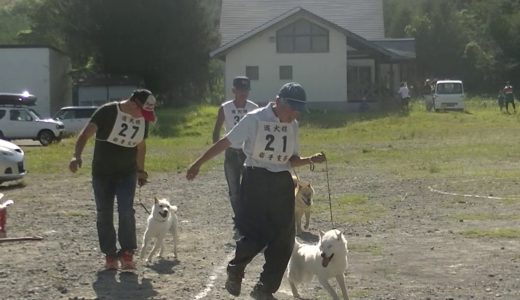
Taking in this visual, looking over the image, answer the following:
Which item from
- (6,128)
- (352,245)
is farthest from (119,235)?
(6,128)

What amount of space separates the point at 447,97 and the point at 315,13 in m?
13.4

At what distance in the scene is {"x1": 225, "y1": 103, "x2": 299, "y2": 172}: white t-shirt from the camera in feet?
22.8

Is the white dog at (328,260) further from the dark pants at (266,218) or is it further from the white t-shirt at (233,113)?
the white t-shirt at (233,113)

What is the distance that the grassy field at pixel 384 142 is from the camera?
21980 mm

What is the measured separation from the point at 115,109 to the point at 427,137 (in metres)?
23.7

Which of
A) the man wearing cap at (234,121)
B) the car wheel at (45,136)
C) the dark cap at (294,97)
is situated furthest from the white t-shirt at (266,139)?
the car wheel at (45,136)

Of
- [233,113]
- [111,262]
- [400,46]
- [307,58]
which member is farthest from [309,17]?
[111,262]

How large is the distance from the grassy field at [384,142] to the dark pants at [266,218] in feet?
39.1

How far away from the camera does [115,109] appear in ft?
28.6

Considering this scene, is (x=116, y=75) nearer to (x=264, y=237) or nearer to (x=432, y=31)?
(x=432, y=31)

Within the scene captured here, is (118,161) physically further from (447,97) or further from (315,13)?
(315,13)

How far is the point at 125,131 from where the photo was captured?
8656mm

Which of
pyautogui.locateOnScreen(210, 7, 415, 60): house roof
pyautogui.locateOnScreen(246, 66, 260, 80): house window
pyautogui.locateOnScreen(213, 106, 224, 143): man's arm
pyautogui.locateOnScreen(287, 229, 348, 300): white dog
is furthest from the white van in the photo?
pyautogui.locateOnScreen(287, 229, 348, 300): white dog

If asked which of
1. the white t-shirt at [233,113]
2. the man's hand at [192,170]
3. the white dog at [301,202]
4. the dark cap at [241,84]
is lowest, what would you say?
the white dog at [301,202]
